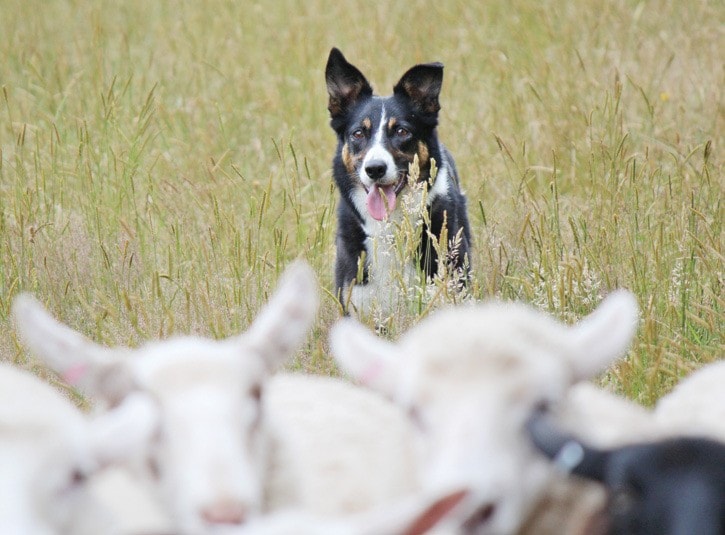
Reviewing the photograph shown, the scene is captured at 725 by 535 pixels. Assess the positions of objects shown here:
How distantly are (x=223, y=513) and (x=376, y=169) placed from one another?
4095 millimetres

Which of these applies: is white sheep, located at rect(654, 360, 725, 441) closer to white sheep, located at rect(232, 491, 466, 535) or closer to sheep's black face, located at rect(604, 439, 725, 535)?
sheep's black face, located at rect(604, 439, 725, 535)

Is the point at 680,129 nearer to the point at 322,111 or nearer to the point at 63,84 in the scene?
the point at 322,111

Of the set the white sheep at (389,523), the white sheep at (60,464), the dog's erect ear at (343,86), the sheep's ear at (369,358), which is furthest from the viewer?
the dog's erect ear at (343,86)

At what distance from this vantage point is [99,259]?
17.3 feet

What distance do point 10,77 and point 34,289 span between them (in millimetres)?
3688

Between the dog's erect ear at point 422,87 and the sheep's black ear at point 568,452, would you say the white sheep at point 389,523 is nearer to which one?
the sheep's black ear at point 568,452

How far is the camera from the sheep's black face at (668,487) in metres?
2.14

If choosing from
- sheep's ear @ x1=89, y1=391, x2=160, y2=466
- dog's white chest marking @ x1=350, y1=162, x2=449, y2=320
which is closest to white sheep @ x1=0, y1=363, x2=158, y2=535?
sheep's ear @ x1=89, y1=391, x2=160, y2=466

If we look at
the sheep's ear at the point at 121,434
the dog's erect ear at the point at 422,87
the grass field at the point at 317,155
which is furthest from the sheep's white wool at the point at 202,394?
the dog's erect ear at the point at 422,87

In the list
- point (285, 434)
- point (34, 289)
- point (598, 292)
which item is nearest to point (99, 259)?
point (34, 289)

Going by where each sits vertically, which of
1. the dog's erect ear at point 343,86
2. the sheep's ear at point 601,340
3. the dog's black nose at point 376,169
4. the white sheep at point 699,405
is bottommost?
the dog's black nose at point 376,169

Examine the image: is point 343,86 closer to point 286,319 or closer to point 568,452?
point 286,319

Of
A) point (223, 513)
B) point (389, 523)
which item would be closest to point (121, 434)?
point (223, 513)

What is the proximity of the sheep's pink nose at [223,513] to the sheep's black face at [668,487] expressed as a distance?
739mm
